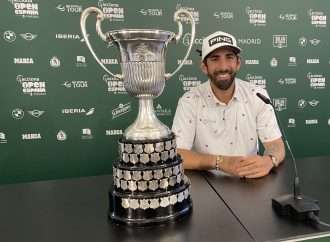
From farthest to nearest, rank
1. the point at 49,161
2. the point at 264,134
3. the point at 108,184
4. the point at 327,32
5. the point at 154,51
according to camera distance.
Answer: the point at 327,32
the point at 49,161
the point at 264,134
the point at 108,184
the point at 154,51

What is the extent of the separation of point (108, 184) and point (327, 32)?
8.99 feet

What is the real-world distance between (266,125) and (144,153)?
110 cm

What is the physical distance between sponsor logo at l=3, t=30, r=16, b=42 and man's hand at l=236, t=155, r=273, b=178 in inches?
78.2

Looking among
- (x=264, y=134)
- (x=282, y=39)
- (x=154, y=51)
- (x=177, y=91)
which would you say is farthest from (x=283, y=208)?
(x=282, y=39)

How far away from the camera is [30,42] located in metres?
2.52

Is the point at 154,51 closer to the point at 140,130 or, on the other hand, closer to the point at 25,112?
the point at 140,130

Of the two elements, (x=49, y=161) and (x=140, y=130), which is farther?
(x=49, y=161)

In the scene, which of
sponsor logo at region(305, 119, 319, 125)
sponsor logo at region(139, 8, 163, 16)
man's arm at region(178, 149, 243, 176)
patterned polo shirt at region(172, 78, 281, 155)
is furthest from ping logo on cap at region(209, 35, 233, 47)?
sponsor logo at region(305, 119, 319, 125)

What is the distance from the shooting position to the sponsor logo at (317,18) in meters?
3.06

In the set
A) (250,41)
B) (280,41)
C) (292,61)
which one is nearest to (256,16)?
(250,41)

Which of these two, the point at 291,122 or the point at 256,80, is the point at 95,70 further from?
the point at 291,122

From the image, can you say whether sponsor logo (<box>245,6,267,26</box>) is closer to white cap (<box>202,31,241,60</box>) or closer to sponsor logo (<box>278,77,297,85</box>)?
sponsor logo (<box>278,77,297,85</box>)

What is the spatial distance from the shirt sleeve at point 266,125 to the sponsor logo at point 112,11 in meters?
1.38

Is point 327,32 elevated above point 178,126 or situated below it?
above
